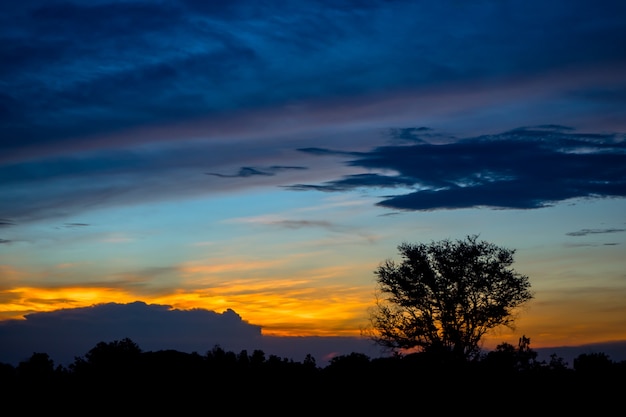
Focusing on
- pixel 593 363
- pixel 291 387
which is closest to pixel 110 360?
pixel 291 387

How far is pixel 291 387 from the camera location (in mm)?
41000

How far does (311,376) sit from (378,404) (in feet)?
19.2

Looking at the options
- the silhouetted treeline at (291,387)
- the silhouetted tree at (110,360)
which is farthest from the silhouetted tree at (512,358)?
the silhouetted tree at (110,360)

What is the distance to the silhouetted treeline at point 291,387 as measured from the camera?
37375 millimetres

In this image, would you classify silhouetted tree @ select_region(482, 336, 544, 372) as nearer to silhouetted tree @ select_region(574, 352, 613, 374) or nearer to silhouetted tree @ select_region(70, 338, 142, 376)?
silhouetted tree @ select_region(574, 352, 613, 374)

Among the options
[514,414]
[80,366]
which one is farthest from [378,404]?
[80,366]

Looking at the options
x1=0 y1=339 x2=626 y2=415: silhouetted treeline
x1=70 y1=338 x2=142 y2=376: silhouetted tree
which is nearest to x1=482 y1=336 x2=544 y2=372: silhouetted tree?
x1=0 y1=339 x2=626 y2=415: silhouetted treeline

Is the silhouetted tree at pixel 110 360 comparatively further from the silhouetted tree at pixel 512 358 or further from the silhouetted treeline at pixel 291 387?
the silhouetted tree at pixel 512 358

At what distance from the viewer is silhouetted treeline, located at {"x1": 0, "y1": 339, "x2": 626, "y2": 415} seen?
37375mm

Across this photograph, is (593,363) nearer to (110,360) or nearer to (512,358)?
(512,358)

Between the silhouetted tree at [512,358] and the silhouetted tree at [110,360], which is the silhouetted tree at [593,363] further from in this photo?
A: the silhouetted tree at [110,360]

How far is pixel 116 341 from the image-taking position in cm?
5156

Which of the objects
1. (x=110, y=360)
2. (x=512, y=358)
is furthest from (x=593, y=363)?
(x=110, y=360)

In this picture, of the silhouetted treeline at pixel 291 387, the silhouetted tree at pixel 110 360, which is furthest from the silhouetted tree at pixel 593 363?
the silhouetted tree at pixel 110 360
